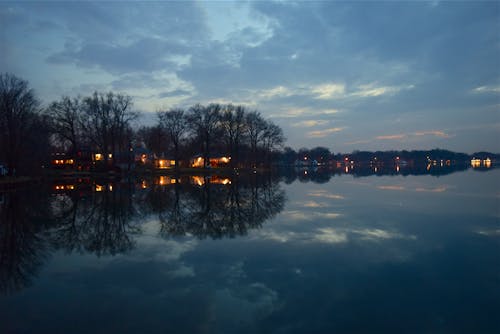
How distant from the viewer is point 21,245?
1159cm

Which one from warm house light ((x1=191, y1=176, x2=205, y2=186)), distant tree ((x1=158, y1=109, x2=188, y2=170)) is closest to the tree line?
distant tree ((x1=158, y1=109, x2=188, y2=170))

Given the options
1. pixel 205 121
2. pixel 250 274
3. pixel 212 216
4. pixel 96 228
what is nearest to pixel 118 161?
pixel 205 121

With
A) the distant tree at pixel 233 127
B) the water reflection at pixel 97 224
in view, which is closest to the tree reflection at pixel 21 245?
the water reflection at pixel 97 224

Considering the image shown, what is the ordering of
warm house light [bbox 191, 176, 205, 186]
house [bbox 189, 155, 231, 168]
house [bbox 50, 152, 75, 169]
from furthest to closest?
house [bbox 189, 155, 231, 168] → house [bbox 50, 152, 75, 169] → warm house light [bbox 191, 176, 205, 186]

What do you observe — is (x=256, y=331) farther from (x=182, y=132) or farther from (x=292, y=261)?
(x=182, y=132)

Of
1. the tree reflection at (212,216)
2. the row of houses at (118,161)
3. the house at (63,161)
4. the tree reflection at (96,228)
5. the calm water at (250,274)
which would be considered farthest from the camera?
the house at (63,161)

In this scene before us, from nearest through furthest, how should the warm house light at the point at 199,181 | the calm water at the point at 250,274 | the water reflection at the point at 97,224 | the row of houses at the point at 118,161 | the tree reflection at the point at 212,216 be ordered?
the calm water at the point at 250,274
the water reflection at the point at 97,224
the tree reflection at the point at 212,216
the warm house light at the point at 199,181
the row of houses at the point at 118,161

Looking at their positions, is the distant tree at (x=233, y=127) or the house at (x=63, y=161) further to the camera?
the distant tree at (x=233, y=127)

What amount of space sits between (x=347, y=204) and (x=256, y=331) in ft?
57.3

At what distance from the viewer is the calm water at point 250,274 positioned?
19.7 ft

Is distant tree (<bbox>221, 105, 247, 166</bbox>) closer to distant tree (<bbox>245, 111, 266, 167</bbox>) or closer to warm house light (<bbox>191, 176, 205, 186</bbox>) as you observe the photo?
distant tree (<bbox>245, 111, 266, 167</bbox>)

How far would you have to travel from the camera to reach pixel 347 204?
21.8 metres

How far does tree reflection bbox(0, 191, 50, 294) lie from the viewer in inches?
334

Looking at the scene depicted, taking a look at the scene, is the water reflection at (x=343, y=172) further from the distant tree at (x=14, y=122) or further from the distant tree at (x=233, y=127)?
the distant tree at (x=14, y=122)
